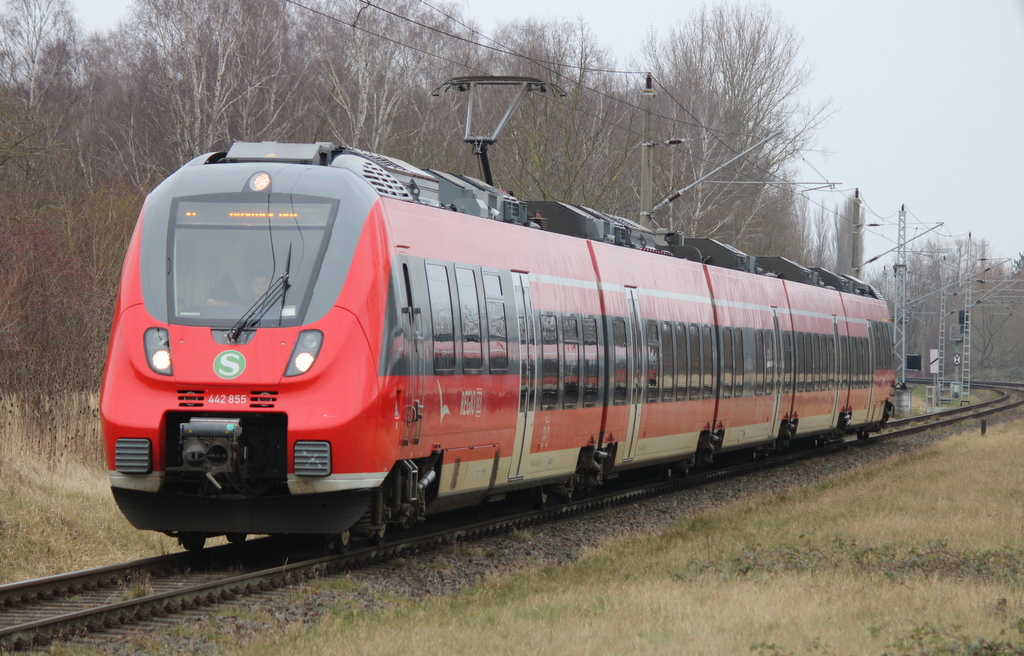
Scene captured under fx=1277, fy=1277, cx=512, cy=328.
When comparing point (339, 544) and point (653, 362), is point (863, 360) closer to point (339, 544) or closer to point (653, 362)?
point (653, 362)

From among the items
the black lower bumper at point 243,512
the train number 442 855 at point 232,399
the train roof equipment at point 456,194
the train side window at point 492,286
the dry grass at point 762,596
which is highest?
the train roof equipment at point 456,194

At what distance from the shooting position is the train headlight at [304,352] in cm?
984

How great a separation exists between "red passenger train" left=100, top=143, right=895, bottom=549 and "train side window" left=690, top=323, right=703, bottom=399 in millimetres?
4015

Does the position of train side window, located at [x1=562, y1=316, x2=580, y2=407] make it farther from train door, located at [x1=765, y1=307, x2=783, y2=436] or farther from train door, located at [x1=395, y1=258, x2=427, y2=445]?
train door, located at [x1=765, y1=307, x2=783, y2=436]

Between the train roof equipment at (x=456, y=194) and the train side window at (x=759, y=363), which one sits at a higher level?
the train roof equipment at (x=456, y=194)

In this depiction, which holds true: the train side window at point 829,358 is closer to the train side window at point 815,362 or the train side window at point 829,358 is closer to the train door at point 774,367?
the train side window at point 815,362

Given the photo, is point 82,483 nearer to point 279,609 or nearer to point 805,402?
point 279,609

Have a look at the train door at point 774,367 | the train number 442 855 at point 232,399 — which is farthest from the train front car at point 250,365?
the train door at point 774,367

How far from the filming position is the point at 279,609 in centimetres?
883

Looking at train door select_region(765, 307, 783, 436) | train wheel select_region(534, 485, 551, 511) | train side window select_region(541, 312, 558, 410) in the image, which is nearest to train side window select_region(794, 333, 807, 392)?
train door select_region(765, 307, 783, 436)

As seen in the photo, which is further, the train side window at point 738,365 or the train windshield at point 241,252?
the train side window at point 738,365

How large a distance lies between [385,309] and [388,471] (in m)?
1.31

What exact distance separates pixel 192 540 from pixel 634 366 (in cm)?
726

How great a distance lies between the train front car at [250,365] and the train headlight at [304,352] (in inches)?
0.5
